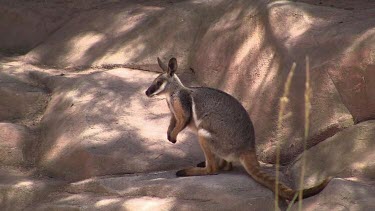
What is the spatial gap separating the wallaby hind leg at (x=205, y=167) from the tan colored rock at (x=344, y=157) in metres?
0.76

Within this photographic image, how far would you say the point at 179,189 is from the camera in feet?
22.0

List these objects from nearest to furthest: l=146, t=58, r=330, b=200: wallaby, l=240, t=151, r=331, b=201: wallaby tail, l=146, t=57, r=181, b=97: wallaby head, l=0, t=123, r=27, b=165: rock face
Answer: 1. l=240, t=151, r=331, b=201: wallaby tail
2. l=146, t=58, r=330, b=200: wallaby
3. l=146, t=57, r=181, b=97: wallaby head
4. l=0, t=123, r=27, b=165: rock face

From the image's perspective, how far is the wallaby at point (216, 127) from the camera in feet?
22.9

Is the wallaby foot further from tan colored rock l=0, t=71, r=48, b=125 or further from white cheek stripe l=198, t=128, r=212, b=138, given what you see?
tan colored rock l=0, t=71, r=48, b=125

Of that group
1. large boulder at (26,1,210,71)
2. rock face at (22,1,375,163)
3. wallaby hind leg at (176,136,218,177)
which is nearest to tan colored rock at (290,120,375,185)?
rock face at (22,1,375,163)

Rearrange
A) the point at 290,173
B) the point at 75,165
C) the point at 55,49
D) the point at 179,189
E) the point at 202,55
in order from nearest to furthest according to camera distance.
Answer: the point at 179,189
the point at 290,173
the point at 75,165
the point at 202,55
the point at 55,49

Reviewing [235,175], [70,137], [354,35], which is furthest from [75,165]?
[354,35]

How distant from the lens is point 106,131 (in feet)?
25.9

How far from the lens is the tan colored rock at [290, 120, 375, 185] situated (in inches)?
261

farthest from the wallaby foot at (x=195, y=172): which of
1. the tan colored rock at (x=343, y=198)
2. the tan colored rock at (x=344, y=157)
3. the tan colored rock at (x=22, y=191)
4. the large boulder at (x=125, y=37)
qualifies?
the large boulder at (x=125, y=37)

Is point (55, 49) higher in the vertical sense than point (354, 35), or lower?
lower

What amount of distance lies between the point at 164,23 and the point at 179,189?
131 inches

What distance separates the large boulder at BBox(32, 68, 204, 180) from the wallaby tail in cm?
87

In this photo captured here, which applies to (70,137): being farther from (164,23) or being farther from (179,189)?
(164,23)
